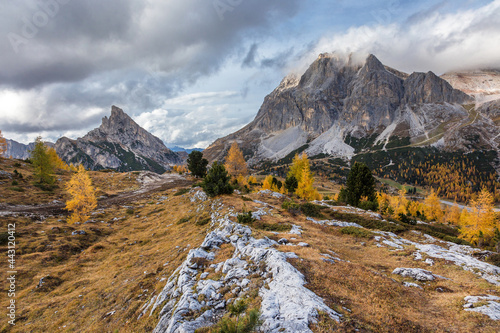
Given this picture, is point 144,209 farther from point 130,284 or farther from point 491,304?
point 491,304

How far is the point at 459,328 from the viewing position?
25.7 feet

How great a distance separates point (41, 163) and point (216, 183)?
187 feet

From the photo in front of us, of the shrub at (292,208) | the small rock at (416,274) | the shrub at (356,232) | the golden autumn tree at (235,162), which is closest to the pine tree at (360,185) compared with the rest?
the shrub at (292,208)

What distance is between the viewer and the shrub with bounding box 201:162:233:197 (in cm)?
3912

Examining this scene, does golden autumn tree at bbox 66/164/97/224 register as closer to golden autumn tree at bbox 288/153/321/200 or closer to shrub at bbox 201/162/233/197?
shrub at bbox 201/162/233/197

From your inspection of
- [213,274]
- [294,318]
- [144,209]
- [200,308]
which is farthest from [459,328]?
[144,209]

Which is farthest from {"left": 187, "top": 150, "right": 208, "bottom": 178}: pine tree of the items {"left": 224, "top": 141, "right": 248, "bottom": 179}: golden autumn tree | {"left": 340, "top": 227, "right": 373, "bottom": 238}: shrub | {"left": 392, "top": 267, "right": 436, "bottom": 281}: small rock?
{"left": 392, "top": 267, "right": 436, "bottom": 281}: small rock

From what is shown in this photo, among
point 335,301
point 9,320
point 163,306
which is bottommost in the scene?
point 9,320

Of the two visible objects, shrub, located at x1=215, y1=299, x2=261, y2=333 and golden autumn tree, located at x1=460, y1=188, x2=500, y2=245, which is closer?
shrub, located at x1=215, y1=299, x2=261, y2=333

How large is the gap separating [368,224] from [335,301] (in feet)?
84.5

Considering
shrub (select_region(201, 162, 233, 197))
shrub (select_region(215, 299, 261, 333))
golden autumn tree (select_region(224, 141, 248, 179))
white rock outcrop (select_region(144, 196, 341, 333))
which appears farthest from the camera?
golden autumn tree (select_region(224, 141, 248, 179))

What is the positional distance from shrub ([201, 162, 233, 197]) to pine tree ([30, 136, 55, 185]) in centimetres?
5387

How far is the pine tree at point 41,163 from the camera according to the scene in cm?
5731

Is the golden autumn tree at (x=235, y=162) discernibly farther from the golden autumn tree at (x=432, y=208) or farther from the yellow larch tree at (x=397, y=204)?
the golden autumn tree at (x=432, y=208)
